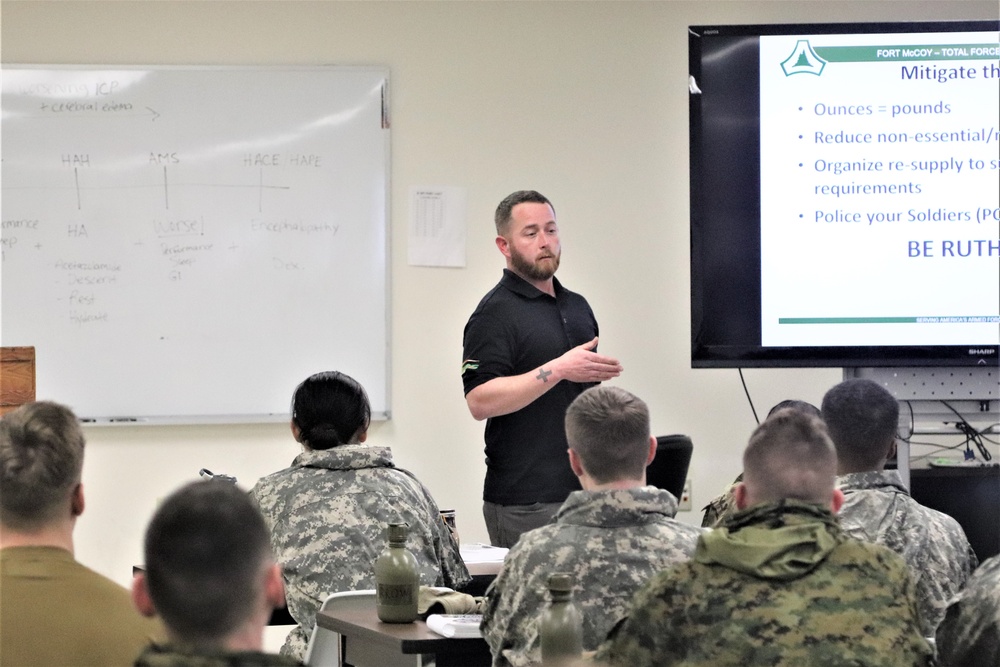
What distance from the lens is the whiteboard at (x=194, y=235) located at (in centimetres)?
499

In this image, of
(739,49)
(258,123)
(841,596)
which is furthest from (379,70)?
(841,596)

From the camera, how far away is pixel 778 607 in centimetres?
186

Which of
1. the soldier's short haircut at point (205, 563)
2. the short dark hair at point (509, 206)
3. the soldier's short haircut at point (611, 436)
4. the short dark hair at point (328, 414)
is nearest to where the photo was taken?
the soldier's short haircut at point (205, 563)

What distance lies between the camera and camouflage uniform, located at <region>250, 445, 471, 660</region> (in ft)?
9.66

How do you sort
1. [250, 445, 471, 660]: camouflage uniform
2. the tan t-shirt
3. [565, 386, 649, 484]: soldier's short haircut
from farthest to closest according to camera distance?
[250, 445, 471, 660]: camouflage uniform → [565, 386, 649, 484]: soldier's short haircut → the tan t-shirt

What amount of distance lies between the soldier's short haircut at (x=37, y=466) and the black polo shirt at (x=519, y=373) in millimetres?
1917

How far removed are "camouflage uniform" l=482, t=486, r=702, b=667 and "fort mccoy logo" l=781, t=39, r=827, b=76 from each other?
2.45 meters

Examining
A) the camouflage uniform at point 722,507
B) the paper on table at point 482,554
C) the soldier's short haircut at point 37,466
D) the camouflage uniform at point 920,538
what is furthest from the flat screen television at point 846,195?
the soldier's short haircut at point 37,466

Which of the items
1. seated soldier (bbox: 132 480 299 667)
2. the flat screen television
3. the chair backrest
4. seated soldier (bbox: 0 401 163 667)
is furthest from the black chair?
seated soldier (bbox: 132 480 299 667)

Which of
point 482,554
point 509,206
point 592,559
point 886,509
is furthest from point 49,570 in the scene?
point 509,206

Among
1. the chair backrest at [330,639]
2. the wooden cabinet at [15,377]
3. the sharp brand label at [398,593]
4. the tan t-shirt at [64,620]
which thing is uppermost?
the wooden cabinet at [15,377]

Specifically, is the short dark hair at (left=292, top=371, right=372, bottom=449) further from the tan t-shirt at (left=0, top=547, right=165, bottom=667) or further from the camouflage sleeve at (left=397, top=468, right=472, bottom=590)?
the tan t-shirt at (left=0, top=547, right=165, bottom=667)

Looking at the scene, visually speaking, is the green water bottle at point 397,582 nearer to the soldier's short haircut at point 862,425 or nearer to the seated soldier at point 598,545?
the seated soldier at point 598,545

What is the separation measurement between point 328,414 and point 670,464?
1154 millimetres
